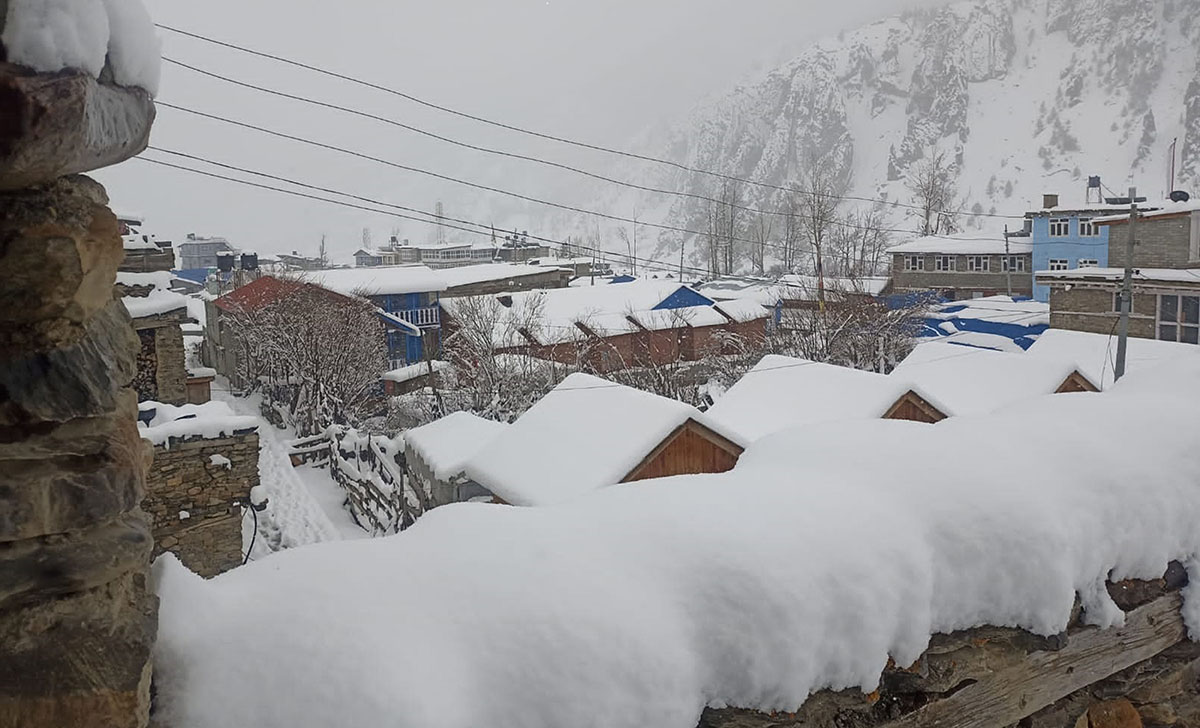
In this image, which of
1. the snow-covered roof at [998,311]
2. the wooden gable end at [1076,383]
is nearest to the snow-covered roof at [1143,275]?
the snow-covered roof at [998,311]

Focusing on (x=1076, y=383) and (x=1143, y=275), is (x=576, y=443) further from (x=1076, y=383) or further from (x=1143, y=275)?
(x=1143, y=275)

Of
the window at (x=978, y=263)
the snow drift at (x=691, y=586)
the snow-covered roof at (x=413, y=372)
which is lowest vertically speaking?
the snow-covered roof at (x=413, y=372)

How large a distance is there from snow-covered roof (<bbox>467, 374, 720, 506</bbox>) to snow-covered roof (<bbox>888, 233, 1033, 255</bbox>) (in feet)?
108

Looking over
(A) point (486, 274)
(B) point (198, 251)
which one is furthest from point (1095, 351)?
(B) point (198, 251)

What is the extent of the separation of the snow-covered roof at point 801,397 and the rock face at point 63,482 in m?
12.9

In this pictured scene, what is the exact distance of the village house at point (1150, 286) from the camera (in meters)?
20.0

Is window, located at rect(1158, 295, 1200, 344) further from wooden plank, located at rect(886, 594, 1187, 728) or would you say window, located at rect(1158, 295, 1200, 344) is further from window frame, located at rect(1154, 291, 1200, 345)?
wooden plank, located at rect(886, 594, 1187, 728)

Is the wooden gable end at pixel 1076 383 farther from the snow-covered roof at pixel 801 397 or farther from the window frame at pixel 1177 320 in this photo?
the window frame at pixel 1177 320

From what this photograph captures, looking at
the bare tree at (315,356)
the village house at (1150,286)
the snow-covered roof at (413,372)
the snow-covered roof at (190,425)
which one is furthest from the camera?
the snow-covered roof at (413,372)

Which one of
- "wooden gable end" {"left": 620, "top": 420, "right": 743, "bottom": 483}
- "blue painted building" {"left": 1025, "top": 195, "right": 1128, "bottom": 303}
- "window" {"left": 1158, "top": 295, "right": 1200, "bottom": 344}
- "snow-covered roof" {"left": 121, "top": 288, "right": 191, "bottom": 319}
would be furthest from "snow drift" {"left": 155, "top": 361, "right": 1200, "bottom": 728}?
"blue painted building" {"left": 1025, "top": 195, "right": 1128, "bottom": 303}

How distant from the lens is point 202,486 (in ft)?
32.4

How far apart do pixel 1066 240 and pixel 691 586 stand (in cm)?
4183

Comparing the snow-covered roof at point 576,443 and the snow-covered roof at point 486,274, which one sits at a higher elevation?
the snow-covered roof at point 486,274

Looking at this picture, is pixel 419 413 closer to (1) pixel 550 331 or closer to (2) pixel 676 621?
(1) pixel 550 331
